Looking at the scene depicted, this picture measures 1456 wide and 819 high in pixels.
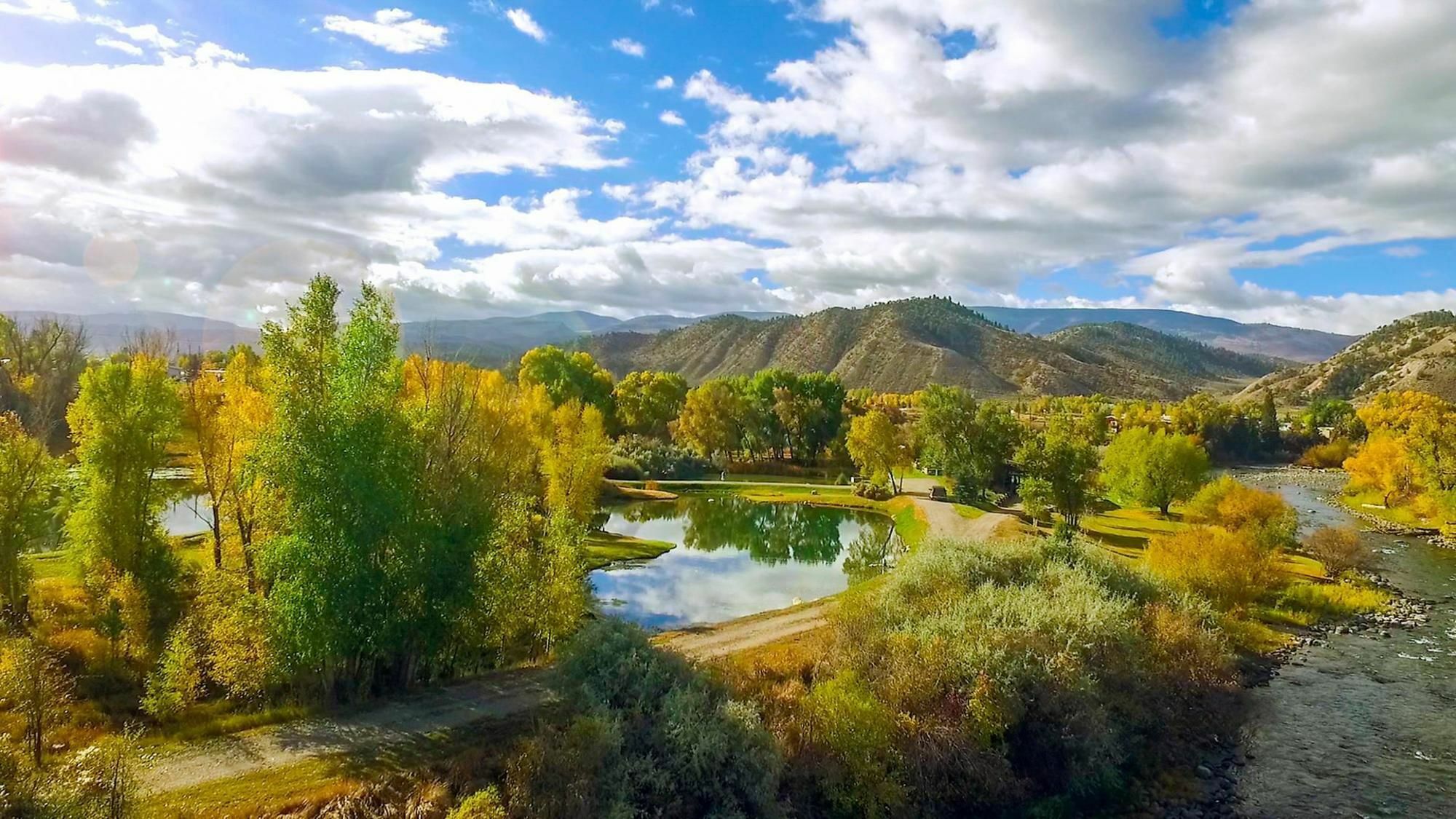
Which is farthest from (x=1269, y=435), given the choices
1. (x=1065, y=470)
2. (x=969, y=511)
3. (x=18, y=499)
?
(x=18, y=499)

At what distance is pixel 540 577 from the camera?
84.9 feet

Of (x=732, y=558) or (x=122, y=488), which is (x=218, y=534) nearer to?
(x=122, y=488)

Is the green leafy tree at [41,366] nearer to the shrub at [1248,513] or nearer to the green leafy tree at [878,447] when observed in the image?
the green leafy tree at [878,447]

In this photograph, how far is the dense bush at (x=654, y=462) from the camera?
265ft

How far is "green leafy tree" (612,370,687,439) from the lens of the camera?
3969 inches

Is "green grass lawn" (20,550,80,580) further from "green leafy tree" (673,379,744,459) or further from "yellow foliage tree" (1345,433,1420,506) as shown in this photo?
"yellow foliage tree" (1345,433,1420,506)

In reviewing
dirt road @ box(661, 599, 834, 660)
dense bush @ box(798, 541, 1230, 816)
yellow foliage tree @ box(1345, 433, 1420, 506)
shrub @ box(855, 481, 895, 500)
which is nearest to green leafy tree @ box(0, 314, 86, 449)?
dirt road @ box(661, 599, 834, 660)

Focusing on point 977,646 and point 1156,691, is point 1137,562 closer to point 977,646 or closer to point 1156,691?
point 1156,691

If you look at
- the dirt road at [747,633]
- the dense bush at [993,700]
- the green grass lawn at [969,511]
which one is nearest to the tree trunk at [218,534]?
the dirt road at [747,633]

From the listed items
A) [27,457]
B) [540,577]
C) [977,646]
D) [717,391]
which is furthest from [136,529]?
[717,391]

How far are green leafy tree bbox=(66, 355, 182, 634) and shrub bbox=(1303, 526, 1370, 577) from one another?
5591 cm

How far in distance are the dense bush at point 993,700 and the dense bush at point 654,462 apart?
177 ft

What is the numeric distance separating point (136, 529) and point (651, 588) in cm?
2308

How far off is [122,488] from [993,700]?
27.3 meters
